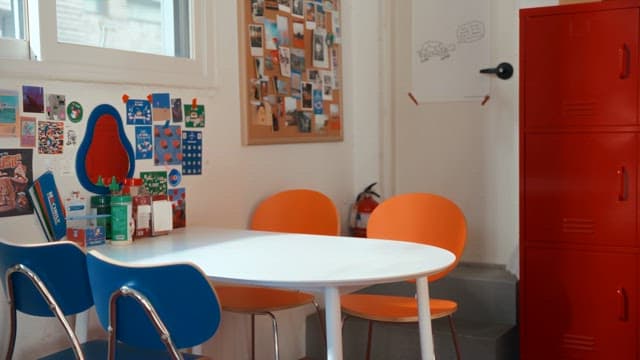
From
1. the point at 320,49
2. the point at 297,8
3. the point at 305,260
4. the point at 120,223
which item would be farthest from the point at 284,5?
the point at 305,260

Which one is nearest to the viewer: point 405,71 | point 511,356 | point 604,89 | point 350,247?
point 350,247

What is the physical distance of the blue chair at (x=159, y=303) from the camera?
191 cm

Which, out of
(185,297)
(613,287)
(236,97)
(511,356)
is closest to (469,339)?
(511,356)

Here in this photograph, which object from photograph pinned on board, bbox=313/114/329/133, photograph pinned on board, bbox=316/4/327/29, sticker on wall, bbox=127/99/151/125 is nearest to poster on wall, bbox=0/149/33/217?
sticker on wall, bbox=127/99/151/125

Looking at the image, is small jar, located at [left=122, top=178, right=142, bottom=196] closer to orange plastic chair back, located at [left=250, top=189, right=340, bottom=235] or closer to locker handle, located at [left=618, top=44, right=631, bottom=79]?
orange plastic chair back, located at [left=250, top=189, right=340, bottom=235]

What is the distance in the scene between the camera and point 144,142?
2.96 metres

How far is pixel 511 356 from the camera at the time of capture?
11.8 ft

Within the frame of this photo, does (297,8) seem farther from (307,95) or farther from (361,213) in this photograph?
(361,213)

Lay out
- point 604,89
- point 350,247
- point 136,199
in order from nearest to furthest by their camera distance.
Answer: point 350,247 → point 136,199 → point 604,89

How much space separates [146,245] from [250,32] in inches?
47.9

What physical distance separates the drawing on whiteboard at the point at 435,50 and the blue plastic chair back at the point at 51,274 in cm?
248

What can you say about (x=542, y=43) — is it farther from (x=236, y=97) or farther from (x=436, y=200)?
(x=236, y=97)

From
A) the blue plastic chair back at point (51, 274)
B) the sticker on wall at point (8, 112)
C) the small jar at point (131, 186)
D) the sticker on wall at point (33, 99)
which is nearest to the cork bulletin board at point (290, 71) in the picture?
the small jar at point (131, 186)

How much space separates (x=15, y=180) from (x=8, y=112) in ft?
0.68
